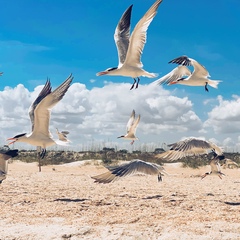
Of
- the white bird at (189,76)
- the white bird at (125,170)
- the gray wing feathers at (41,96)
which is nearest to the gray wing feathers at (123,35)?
the white bird at (189,76)

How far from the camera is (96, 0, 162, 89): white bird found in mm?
10508

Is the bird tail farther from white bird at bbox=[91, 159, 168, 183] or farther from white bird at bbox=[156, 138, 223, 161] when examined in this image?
white bird at bbox=[91, 159, 168, 183]

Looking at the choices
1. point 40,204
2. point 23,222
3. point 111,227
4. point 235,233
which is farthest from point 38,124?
point 235,233

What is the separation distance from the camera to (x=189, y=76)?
1184cm

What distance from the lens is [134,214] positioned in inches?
265

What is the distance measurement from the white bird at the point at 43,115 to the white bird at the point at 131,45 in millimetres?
1669

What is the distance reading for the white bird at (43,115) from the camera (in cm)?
1058

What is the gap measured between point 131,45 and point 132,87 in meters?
1.37

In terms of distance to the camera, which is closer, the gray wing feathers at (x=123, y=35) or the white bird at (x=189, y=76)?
the white bird at (x=189, y=76)

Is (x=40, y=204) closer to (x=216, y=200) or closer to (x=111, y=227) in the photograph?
(x=111, y=227)

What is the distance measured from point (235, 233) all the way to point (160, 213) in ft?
5.16

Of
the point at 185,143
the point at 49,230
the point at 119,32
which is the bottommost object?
the point at 49,230

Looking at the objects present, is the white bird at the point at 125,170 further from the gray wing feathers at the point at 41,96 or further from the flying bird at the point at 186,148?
the gray wing feathers at the point at 41,96

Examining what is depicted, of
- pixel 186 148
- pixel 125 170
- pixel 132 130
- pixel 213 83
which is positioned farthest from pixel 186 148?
pixel 132 130
